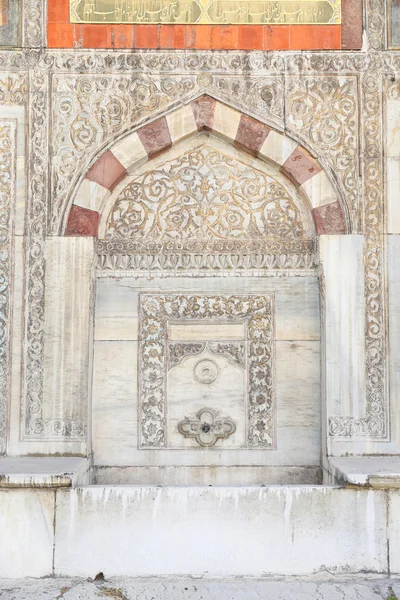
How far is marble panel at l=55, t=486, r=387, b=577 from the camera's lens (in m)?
4.10

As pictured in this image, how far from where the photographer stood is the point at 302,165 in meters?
5.29

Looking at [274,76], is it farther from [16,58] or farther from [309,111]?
[16,58]

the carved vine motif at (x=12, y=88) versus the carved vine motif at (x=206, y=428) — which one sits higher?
the carved vine motif at (x=12, y=88)

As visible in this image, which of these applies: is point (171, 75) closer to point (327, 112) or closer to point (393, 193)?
point (327, 112)

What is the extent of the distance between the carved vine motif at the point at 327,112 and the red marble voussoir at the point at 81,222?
164 centimetres

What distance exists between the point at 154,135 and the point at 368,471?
2.80 metres

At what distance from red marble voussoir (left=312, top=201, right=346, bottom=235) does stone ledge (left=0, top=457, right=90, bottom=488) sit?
238 cm

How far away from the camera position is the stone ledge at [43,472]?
4129 mm

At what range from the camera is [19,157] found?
5270 millimetres

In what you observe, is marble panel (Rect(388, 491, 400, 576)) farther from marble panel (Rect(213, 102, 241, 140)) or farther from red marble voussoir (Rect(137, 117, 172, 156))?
red marble voussoir (Rect(137, 117, 172, 156))

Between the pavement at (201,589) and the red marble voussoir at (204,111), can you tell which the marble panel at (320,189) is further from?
the pavement at (201,589)

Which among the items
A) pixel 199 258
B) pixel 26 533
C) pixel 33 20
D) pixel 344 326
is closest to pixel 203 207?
pixel 199 258

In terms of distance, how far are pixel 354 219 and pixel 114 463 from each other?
2489 millimetres

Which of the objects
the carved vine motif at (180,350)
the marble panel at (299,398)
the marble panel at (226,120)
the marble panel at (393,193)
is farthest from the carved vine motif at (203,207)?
the marble panel at (299,398)
